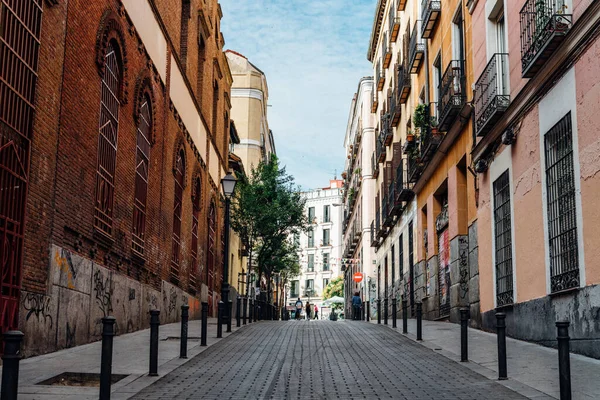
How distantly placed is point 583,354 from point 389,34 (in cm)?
2656

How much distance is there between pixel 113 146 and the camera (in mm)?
15562

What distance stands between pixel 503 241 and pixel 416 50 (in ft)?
36.7

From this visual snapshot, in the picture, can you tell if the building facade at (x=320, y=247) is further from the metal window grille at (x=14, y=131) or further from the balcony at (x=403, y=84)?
the metal window grille at (x=14, y=131)

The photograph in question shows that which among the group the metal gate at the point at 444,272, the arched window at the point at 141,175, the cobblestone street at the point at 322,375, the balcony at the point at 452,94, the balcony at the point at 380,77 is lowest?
the cobblestone street at the point at 322,375

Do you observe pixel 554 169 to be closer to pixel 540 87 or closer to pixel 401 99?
pixel 540 87

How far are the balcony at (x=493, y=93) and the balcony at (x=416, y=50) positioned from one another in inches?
353

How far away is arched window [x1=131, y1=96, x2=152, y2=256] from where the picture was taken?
17844 mm

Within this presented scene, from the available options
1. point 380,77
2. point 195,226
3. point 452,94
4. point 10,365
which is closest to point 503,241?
point 452,94

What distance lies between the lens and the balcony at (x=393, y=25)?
106 ft

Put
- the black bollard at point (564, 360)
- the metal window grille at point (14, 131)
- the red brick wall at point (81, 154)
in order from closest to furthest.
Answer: the black bollard at point (564, 360) < the metal window grille at point (14, 131) < the red brick wall at point (81, 154)

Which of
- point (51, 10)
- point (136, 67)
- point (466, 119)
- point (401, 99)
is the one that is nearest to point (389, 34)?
point (401, 99)

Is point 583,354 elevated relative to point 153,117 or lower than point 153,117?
lower

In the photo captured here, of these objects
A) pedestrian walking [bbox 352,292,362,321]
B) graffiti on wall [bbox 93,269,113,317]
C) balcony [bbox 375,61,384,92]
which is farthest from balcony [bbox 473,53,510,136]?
pedestrian walking [bbox 352,292,362,321]

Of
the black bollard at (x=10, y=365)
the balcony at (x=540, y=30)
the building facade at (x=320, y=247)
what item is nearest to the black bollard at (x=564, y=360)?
the black bollard at (x=10, y=365)
